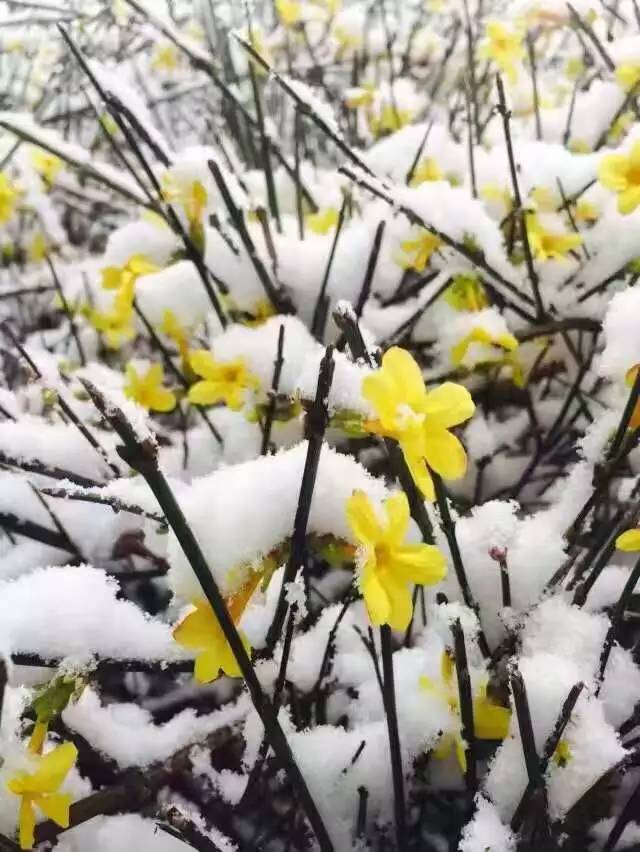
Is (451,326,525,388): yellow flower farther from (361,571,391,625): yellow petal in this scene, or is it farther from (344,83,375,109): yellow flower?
(344,83,375,109): yellow flower

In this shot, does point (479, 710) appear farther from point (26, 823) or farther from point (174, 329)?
point (174, 329)

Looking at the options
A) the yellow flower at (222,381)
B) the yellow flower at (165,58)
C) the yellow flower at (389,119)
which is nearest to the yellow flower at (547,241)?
the yellow flower at (222,381)

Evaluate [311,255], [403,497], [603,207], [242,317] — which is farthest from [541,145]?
[403,497]

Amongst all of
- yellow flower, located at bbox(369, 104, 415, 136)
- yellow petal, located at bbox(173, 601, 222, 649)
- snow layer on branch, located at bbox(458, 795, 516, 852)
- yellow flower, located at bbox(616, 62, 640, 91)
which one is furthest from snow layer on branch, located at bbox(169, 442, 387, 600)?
yellow flower, located at bbox(369, 104, 415, 136)

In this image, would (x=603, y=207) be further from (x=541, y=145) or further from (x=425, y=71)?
(x=425, y=71)

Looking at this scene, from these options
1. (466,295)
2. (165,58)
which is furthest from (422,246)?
(165,58)

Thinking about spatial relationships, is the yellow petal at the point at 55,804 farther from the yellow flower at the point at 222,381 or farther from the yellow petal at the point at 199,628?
the yellow flower at the point at 222,381
